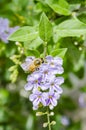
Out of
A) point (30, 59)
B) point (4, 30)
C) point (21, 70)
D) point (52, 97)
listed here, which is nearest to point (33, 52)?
point (30, 59)

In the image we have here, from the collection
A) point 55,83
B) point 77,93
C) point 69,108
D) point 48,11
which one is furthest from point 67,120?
point 55,83

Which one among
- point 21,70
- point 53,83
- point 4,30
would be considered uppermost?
point 4,30

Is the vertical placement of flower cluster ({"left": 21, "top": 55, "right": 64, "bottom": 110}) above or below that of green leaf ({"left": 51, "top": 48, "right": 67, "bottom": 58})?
below

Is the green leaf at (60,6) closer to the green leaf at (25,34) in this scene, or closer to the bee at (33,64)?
the green leaf at (25,34)

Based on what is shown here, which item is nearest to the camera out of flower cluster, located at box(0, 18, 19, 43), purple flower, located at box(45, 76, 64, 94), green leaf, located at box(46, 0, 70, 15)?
purple flower, located at box(45, 76, 64, 94)

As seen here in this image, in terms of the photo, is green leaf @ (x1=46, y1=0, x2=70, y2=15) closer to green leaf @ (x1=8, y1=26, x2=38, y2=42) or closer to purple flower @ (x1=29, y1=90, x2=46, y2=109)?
green leaf @ (x1=8, y1=26, x2=38, y2=42)

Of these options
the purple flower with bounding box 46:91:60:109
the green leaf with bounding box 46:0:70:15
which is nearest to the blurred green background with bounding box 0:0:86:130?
the green leaf with bounding box 46:0:70:15

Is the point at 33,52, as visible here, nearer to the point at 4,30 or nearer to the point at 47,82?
the point at 47,82

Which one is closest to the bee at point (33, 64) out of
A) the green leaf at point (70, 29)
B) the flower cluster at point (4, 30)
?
the green leaf at point (70, 29)
